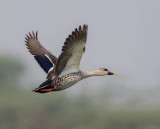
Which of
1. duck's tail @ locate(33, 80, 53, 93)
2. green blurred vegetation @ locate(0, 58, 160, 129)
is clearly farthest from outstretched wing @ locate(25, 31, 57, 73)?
green blurred vegetation @ locate(0, 58, 160, 129)

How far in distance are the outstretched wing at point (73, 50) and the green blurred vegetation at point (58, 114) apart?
73.6 feet

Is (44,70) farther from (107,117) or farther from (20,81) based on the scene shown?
(20,81)

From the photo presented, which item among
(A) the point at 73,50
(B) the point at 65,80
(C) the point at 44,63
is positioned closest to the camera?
(A) the point at 73,50

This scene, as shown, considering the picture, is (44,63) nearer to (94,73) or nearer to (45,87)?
(94,73)

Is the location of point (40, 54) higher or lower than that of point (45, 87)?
higher

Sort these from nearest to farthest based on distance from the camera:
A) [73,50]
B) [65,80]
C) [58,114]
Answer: [73,50] → [65,80] → [58,114]

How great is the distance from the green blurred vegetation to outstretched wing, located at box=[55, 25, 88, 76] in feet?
73.6

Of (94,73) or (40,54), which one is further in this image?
(40,54)

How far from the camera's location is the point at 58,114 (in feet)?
156

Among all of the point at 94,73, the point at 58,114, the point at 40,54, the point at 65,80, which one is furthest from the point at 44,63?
the point at 58,114

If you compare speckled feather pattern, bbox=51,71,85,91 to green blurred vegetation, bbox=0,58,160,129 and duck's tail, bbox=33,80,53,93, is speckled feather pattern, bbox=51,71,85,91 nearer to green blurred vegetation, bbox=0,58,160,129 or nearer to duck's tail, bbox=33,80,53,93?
duck's tail, bbox=33,80,53,93

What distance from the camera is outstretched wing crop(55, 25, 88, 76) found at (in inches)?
664

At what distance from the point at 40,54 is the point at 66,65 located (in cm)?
265

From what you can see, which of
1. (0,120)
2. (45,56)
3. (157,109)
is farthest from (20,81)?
(45,56)
